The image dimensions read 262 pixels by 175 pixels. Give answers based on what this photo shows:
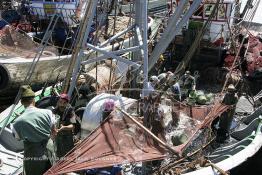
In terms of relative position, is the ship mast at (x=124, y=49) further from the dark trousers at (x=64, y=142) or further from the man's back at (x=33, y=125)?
the man's back at (x=33, y=125)

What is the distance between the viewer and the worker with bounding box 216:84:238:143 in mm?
7680

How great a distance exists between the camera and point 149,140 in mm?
5523

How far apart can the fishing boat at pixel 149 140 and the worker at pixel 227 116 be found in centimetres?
15

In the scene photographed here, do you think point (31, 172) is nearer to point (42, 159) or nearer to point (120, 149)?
point (42, 159)

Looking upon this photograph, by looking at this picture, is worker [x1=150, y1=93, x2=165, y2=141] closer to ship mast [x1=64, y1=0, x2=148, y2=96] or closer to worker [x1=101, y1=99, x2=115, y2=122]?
worker [x1=101, y1=99, x2=115, y2=122]

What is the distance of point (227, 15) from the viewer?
12984 mm

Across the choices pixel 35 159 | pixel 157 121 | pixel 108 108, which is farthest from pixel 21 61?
pixel 35 159

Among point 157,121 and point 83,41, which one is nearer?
point 157,121

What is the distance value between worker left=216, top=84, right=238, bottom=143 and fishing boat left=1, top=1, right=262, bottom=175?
0.15 metres

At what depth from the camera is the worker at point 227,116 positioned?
7.68m

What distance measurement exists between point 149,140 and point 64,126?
1280 millimetres

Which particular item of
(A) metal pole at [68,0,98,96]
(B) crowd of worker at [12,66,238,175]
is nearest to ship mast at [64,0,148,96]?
(A) metal pole at [68,0,98,96]

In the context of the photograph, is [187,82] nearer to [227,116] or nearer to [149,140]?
[227,116]

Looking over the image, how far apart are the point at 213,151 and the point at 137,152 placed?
273 cm
